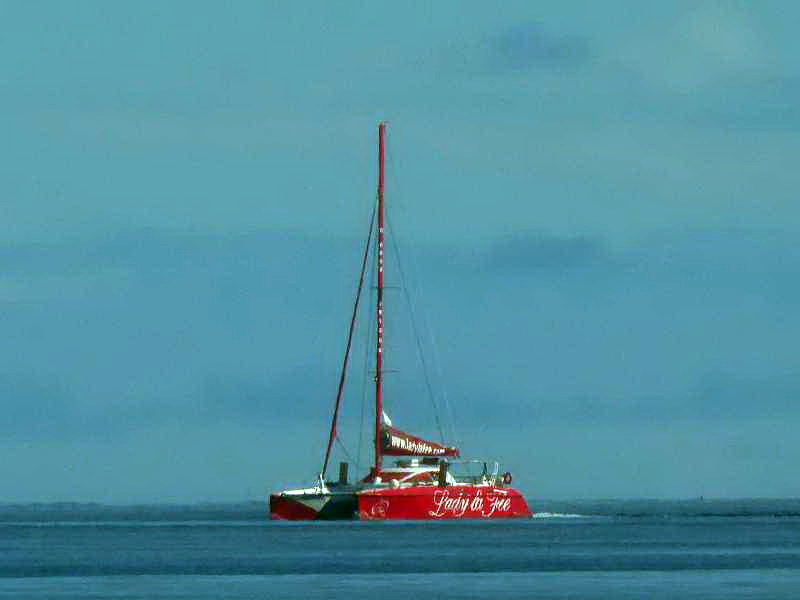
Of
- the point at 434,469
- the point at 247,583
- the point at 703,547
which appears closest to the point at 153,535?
the point at 434,469

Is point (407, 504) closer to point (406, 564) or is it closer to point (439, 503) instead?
point (439, 503)

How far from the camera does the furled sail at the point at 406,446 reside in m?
158

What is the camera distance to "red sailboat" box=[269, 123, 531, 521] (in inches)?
6132

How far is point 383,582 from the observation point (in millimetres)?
100625

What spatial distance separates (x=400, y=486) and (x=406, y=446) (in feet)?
10.3

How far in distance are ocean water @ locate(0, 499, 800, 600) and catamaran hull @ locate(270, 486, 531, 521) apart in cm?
156

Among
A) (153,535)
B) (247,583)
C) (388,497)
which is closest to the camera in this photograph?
(247,583)

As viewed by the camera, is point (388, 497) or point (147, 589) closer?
point (147, 589)

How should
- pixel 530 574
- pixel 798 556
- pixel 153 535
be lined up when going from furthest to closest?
pixel 153 535 < pixel 798 556 < pixel 530 574

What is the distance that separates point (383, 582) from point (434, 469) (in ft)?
199

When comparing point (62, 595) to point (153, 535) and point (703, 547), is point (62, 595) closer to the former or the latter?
point (703, 547)

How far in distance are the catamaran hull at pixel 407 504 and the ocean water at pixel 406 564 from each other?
61.4 inches

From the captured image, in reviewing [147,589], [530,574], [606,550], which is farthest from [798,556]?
[147,589]

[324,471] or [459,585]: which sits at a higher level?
[324,471]
